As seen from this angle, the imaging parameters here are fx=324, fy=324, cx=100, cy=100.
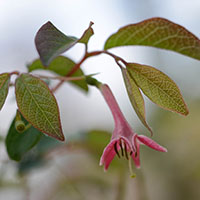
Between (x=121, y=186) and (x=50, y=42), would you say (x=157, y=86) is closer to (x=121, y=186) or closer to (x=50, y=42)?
(x=50, y=42)

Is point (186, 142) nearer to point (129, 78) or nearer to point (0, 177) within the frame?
point (0, 177)

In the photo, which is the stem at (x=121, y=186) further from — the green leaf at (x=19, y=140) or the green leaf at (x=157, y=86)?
the green leaf at (x=157, y=86)

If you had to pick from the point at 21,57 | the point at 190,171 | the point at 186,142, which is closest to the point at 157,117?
the point at 186,142

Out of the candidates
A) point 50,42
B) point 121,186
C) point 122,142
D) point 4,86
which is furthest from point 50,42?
point 121,186

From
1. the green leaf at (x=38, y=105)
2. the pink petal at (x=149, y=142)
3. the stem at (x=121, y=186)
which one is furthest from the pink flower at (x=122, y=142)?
the stem at (x=121, y=186)

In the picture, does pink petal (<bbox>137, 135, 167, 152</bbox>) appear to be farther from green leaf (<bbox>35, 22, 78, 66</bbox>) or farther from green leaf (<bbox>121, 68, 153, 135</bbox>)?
green leaf (<bbox>35, 22, 78, 66</bbox>)

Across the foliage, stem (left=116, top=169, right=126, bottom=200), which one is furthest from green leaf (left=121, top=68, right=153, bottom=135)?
stem (left=116, top=169, right=126, bottom=200)
